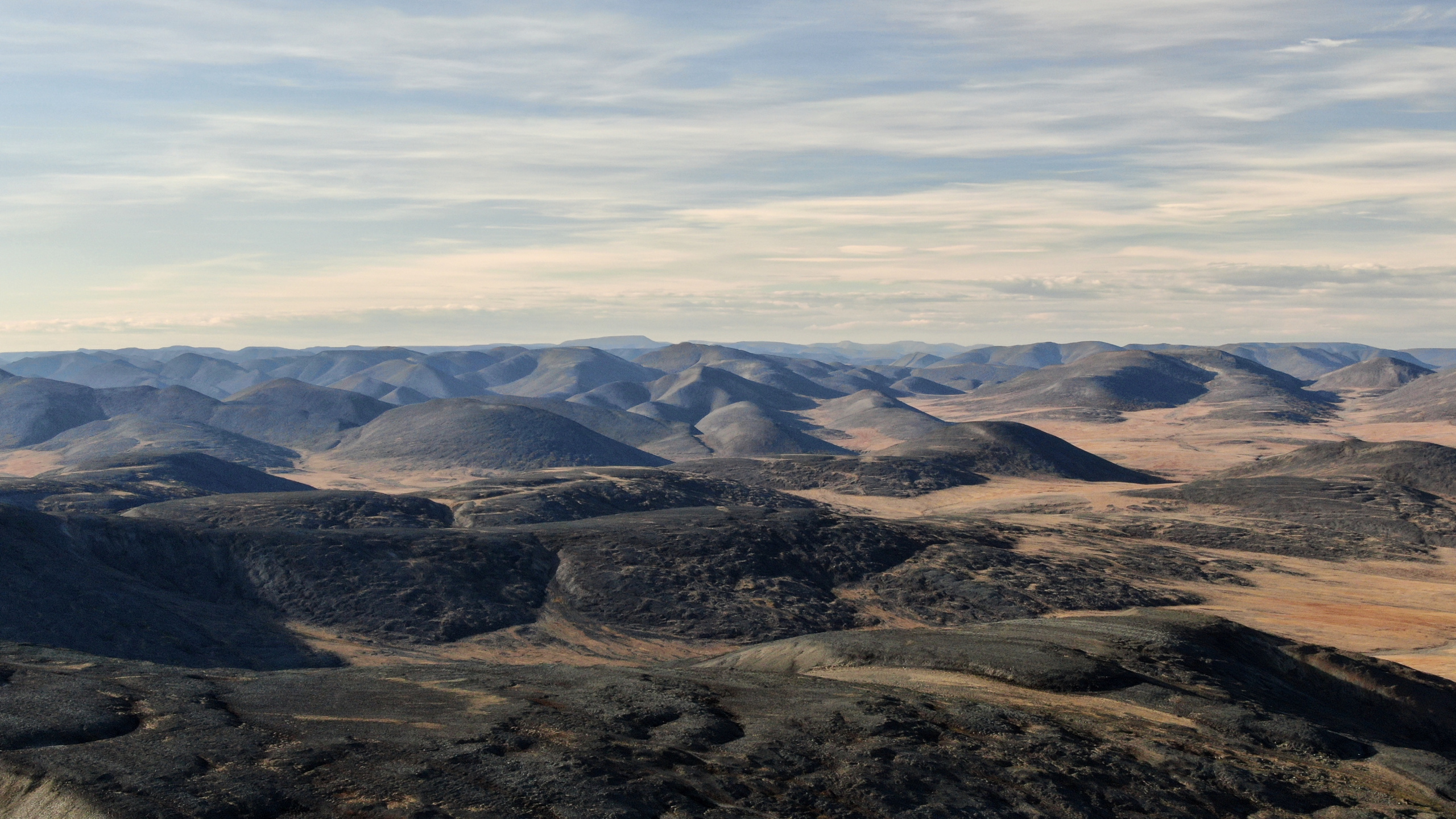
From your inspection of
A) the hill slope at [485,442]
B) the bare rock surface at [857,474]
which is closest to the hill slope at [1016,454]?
the bare rock surface at [857,474]

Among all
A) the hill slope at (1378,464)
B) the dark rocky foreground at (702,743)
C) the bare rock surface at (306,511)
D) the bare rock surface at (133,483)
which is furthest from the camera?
the hill slope at (1378,464)

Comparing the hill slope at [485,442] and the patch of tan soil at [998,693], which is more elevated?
the patch of tan soil at [998,693]

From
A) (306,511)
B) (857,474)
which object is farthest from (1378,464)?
(306,511)

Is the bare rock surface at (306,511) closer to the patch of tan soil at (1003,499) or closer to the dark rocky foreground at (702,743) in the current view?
the dark rocky foreground at (702,743)

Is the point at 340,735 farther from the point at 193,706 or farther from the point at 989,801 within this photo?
the point at 989,801

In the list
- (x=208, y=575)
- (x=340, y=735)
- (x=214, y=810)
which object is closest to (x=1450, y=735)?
(x=340, y=735)

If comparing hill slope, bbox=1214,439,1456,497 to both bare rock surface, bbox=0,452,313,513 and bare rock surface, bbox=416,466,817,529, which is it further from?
bare rock surface, bbox=0,452,313,513

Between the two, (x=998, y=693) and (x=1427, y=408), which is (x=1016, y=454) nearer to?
(x=998, y=693)

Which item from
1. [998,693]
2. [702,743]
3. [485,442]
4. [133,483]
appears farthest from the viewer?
[485,442]
